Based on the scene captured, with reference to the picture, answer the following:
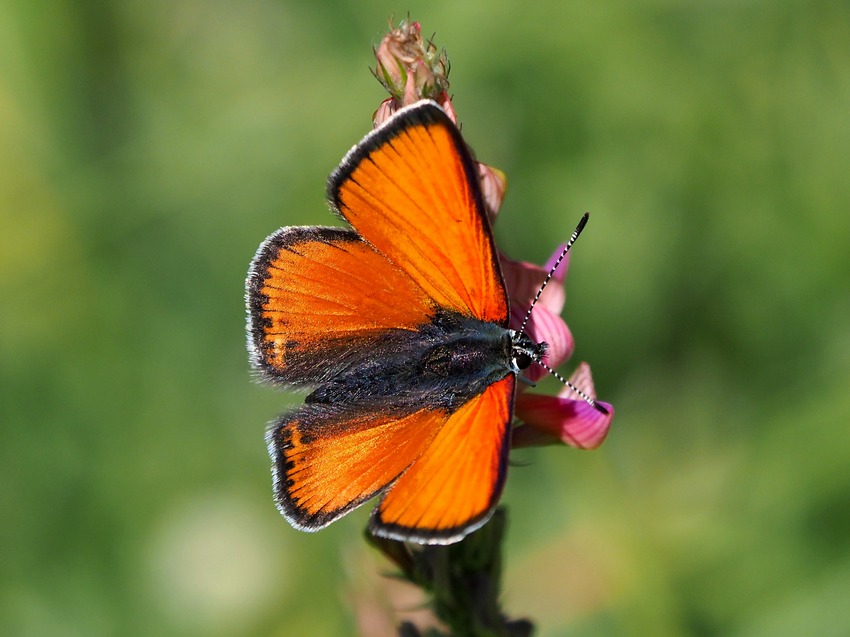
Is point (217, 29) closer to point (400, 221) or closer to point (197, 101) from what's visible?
→ point (197, 101)

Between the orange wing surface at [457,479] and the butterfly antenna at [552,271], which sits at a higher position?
the butterfly antenna at [552,271]

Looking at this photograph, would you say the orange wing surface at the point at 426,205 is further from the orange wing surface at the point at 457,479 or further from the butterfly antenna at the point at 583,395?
the orange wing surface at the point at 457,479

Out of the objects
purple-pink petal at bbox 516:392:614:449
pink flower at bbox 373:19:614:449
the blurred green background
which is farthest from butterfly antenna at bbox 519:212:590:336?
the blurred green background

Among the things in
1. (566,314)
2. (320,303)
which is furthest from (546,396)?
(566,314)

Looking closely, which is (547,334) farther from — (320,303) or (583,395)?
(320,303)

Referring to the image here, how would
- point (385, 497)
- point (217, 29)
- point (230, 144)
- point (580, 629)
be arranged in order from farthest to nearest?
point (217, 29)
point (230, 144)
point (580, 629)
point (385, 497)

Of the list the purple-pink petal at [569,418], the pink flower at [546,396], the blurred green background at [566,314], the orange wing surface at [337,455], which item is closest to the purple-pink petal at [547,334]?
the pink flower at [546,396]

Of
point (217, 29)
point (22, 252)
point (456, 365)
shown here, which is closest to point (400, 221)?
point (456, 365)

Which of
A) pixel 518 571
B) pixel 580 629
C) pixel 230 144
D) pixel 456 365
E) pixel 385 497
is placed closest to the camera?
pixel 385 497
